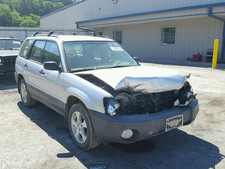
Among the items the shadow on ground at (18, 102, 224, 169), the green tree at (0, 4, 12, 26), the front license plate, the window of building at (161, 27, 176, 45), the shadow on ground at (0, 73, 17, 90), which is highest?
the green tree at (0, 4, 12, 26)

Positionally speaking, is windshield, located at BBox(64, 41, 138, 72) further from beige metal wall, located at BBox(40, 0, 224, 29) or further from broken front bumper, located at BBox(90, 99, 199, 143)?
beige metal wall, located at BBox(40, 0, 224, 29)

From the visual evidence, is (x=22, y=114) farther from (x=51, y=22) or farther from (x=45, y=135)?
(x=51, y=22)

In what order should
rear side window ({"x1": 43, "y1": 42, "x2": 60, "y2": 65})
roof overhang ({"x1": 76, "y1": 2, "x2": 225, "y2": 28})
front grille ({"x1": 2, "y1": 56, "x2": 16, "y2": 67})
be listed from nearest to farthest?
rear side window ({"x1": 43, "y1": 42, "x2": 60, "y2": 65}) < front grille ({"x1": 2, "y1": 56, "x2": 16, "y2": 67}) < roof overhang ({"x1": 76, "y1": 2, "x2": 225, "y2": 28})

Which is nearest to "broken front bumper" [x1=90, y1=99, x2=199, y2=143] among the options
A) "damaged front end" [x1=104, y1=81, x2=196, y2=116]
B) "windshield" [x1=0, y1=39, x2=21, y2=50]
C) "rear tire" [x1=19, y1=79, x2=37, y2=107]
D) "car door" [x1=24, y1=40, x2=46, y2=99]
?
"damaged front end" [x1=104, y1=81, x2=196, y2=116]

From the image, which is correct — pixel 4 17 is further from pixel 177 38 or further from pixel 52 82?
pixel 52 82

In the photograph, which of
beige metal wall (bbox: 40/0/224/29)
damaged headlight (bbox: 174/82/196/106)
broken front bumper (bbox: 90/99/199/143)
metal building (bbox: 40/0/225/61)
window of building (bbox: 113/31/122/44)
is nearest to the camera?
broken front bumper (bbox: 90/99/199/143)

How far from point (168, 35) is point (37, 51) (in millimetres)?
14280

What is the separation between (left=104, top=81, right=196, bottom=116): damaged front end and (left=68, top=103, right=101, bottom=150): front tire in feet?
1.57

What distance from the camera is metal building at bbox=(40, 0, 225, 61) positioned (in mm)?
14269

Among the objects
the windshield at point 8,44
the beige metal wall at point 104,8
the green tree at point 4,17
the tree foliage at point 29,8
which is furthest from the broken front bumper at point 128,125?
the tree foliage at point 29,8

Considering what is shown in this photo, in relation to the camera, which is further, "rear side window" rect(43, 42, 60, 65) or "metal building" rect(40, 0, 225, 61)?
"metal building" rect(40, 0, 225, 61)

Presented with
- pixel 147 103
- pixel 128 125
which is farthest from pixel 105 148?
pixel 147 103

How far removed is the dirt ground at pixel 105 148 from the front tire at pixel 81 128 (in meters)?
0.14

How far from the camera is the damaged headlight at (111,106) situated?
3.04 meters
